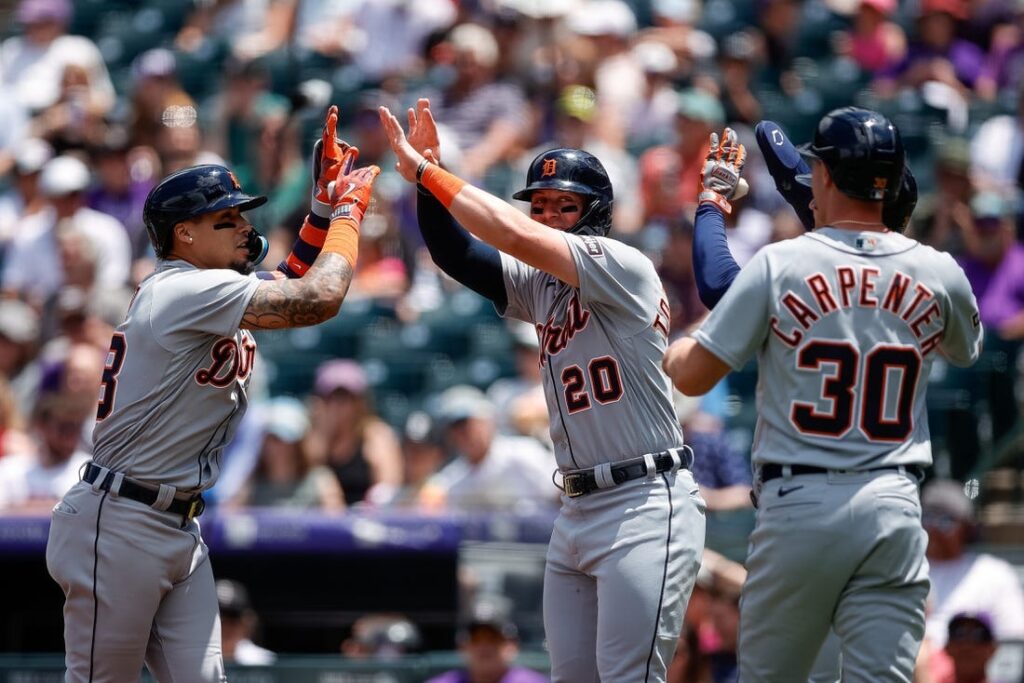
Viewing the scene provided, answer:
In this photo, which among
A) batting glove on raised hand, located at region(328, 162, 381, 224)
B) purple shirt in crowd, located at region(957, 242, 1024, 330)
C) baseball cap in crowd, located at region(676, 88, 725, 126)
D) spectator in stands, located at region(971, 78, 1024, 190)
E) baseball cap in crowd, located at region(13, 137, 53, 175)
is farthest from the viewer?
baseball cap in crowd, located at region(13, 137, 53, 175)

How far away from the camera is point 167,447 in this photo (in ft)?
15.7

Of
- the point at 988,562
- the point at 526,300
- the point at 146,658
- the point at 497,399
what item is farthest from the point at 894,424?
the point at 497,399

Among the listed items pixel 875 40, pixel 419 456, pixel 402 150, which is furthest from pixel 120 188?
pixel 402 150

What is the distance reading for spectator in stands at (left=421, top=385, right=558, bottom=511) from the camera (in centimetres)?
802

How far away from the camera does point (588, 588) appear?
15.6 ft

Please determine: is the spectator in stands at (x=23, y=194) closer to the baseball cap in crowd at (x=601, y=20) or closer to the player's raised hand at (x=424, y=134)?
the baseball cap in crowd at (x=601, y=20)

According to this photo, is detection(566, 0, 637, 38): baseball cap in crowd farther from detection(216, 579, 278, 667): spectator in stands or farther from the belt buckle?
the belt buckle

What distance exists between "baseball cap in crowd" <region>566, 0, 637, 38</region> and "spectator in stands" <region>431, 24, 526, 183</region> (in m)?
0.61

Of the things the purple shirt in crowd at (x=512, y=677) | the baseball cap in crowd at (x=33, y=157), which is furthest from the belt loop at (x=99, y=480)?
the baseball cap in crowd at (x=33, y=157)

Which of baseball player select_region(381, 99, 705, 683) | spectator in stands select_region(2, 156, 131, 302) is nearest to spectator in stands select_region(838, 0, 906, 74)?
spectator in stands select_region(2, 156, 131, 302)

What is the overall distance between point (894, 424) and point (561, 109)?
672cm

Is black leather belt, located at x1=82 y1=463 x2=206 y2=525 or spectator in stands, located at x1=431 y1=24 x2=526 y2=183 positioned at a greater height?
spectator in stands, located at x1=431 y1=24 x2=526 y2=183

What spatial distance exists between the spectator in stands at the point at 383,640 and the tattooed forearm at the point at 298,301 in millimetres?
2920

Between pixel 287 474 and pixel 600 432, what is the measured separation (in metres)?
4.10
